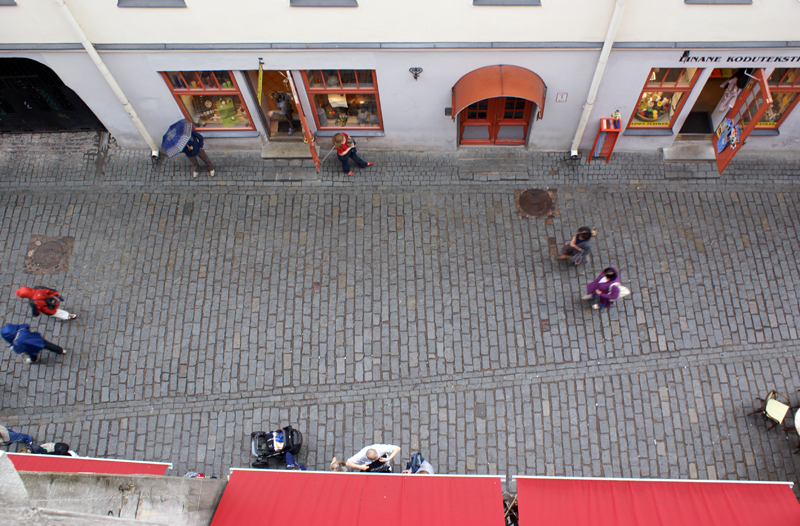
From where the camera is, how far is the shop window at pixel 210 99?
10.4m

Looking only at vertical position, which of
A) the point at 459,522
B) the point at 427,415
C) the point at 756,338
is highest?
the point at 756,338

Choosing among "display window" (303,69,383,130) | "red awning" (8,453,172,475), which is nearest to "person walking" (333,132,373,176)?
"display window" (303,69,383,130)

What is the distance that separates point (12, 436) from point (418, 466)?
706 cm

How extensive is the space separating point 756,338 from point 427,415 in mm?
6482

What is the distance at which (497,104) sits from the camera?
11.0 m

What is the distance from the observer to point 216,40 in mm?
9336

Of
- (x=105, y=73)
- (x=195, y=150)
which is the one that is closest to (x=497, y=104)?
(x=195, y=150)

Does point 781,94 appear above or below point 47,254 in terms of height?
above

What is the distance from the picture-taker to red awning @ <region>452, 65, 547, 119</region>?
9.40m

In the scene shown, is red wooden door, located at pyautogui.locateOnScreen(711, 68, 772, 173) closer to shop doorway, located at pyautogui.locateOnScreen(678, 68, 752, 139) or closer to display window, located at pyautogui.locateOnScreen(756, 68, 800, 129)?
display window, located at pyautogui.locateOnScreen(756, 68, 800, 129)

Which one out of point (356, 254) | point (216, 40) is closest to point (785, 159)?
point (356, 254)

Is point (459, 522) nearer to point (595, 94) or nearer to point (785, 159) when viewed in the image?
point (595, 94)

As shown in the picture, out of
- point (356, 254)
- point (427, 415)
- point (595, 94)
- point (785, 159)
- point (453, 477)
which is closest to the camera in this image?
point (453, 477)

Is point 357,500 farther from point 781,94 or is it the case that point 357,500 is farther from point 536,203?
point 781,94
